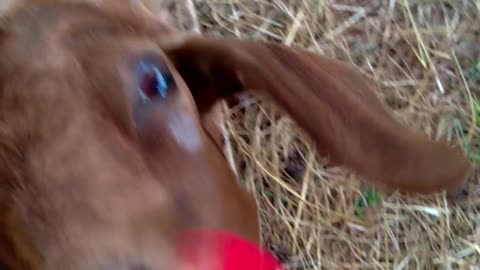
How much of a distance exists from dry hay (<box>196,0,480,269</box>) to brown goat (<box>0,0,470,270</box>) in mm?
906

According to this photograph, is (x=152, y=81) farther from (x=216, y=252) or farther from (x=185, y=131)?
(x=216, y=252)

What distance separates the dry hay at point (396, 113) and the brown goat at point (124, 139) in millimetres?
906

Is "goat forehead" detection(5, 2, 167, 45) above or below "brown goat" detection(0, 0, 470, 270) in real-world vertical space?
above

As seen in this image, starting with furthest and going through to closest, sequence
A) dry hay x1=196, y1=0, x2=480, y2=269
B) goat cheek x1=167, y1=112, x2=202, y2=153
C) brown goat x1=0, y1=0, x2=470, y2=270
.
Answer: dry hay x1=196, y1=0, x2=480, y2=269
goat cheek x1=167, y1=112, x2=202, y2=153
brown goat x1=0, y1=0, x2=470, y2=270

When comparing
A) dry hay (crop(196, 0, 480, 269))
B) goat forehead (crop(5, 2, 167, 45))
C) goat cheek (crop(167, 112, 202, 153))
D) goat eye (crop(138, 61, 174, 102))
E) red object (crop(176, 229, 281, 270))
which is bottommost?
dry hay (crop(196, 0, 480, 269))

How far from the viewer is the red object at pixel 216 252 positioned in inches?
44.3

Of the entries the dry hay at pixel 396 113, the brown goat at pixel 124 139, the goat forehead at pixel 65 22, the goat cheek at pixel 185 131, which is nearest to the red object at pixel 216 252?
the brown goat at pixel 124 139

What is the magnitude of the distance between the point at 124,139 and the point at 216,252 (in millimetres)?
195

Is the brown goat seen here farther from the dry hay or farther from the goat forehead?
the dry hay

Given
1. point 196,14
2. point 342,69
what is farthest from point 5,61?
point 196,14

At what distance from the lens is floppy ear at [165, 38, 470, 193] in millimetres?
1135

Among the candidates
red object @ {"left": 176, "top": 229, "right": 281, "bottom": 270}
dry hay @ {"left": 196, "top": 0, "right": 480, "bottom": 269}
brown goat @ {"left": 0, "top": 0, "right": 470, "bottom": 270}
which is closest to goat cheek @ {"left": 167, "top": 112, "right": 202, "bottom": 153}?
brown goat @ {"left": 0, "top": 0, "right": 470, "bottom": 270}

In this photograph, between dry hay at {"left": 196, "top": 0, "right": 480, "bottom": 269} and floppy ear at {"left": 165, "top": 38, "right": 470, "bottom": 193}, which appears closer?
floppy ear at {"left": 165, "top": 38, "right": 470, "bottom": 193}

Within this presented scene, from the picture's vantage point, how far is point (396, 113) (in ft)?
7.07
